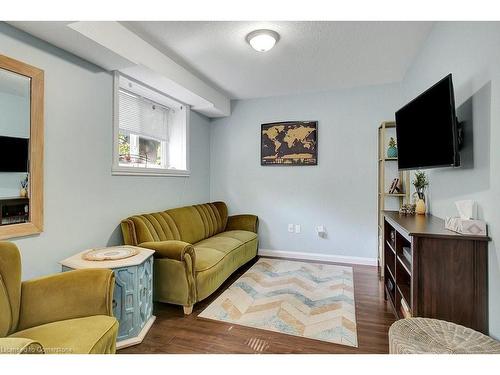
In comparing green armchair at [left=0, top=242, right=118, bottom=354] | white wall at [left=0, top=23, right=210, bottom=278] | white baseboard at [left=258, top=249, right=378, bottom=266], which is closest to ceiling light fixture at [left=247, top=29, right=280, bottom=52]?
white wall at [left=0, top=23, right=210, bottom=278]

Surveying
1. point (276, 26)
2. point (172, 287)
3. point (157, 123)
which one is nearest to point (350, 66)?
point (276, 26)

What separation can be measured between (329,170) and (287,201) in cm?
78

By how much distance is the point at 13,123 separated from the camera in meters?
1.75

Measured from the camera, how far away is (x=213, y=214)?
390 centimetres

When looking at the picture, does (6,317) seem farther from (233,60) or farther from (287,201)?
(287,201)

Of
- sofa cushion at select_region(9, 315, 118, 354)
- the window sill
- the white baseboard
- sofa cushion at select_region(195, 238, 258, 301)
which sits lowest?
the white baseboard

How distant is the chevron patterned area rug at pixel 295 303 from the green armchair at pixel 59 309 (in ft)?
3.34

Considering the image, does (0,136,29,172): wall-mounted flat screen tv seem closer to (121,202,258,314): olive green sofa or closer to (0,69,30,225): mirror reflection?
(0,69,30,225): mirror reflection

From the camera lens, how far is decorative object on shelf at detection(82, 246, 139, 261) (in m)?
1.92

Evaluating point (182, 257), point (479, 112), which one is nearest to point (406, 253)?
point (479, 112)

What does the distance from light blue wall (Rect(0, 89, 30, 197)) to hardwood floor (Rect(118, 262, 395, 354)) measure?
4.37ft

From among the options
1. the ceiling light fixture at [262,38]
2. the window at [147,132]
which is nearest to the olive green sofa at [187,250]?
the window at [147,132]

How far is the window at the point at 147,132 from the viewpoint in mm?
2776

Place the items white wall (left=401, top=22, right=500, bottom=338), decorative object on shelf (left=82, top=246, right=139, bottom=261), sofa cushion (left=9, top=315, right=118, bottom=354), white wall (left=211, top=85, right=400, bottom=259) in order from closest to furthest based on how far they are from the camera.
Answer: sofa cushion (left=9, top=315, right=118, bottom=354) → white wall (left=401, top=22, right=500, bottom=338) → decorative object on shelf (left=82, top=246, right=139, bottom=261) → white wall (left=211, top=85, right=400, bottom=259)
